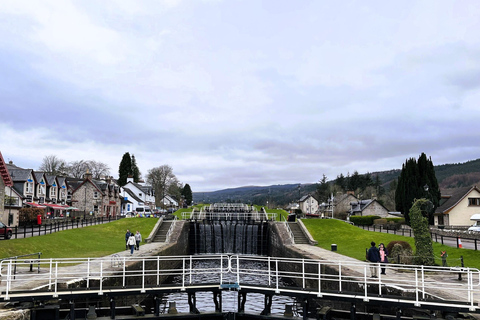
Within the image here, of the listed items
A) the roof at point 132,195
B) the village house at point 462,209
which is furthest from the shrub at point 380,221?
the roof at point 132,195

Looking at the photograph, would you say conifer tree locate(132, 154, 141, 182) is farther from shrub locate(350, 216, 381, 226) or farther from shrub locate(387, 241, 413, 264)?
shrub locate(387, 241, 413, 264)

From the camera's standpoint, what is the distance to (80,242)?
38.3 meters

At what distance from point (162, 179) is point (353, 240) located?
99921 mm

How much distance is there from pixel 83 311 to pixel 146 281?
9285 mm

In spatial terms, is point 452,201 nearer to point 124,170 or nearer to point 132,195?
point 132,195

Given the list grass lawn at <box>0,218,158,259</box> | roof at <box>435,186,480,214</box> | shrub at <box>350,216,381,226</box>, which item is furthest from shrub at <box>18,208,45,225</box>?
roof at <box>435,186,480,214</box>

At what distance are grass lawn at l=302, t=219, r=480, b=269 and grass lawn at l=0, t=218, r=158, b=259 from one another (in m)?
20.6

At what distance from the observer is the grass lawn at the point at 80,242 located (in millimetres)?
29656

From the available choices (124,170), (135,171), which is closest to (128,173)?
(124,170)

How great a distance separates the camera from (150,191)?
4732 inches

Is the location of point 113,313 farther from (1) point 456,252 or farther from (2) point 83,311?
(1) point 456,252

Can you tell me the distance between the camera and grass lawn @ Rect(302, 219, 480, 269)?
1128 inches

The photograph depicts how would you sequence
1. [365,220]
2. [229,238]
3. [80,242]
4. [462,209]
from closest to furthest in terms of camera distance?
[80,242]
[229,238]
[462,209]
[365,220]

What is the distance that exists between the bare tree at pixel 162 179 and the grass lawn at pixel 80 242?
79286 mm
